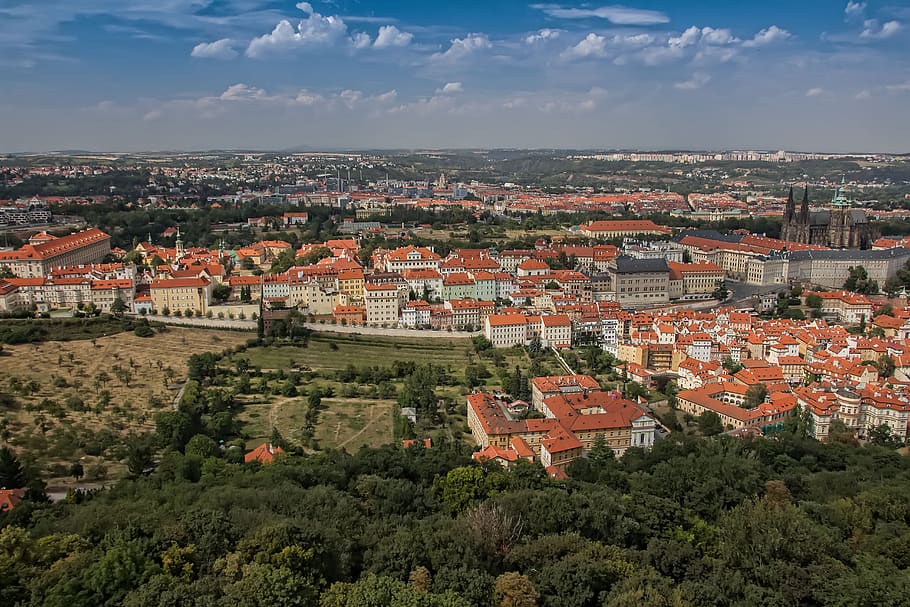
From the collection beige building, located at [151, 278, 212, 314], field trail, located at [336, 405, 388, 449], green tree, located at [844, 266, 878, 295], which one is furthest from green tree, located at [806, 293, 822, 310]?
beige building, located at [151, 278, 212, 314]

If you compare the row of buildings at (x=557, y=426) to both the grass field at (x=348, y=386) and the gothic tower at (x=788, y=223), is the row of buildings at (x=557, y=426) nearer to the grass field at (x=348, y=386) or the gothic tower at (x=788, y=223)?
the grass field at (x=348, y=386)

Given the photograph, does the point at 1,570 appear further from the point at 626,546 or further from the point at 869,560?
the point at 869,560

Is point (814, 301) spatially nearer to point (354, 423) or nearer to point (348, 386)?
point (348, 386)

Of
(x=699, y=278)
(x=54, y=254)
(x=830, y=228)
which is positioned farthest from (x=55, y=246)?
(x=830, y=228)

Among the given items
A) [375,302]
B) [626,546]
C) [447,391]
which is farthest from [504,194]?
[626,546]

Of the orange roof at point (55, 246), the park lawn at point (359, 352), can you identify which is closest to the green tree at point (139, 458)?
the park lawn at point (359, 352)

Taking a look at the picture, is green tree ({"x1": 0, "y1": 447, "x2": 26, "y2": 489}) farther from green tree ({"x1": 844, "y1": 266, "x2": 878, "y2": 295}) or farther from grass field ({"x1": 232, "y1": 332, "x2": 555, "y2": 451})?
green tree ({"x1": 844, "y1": 266, "x2": 878, "y2": 295})
